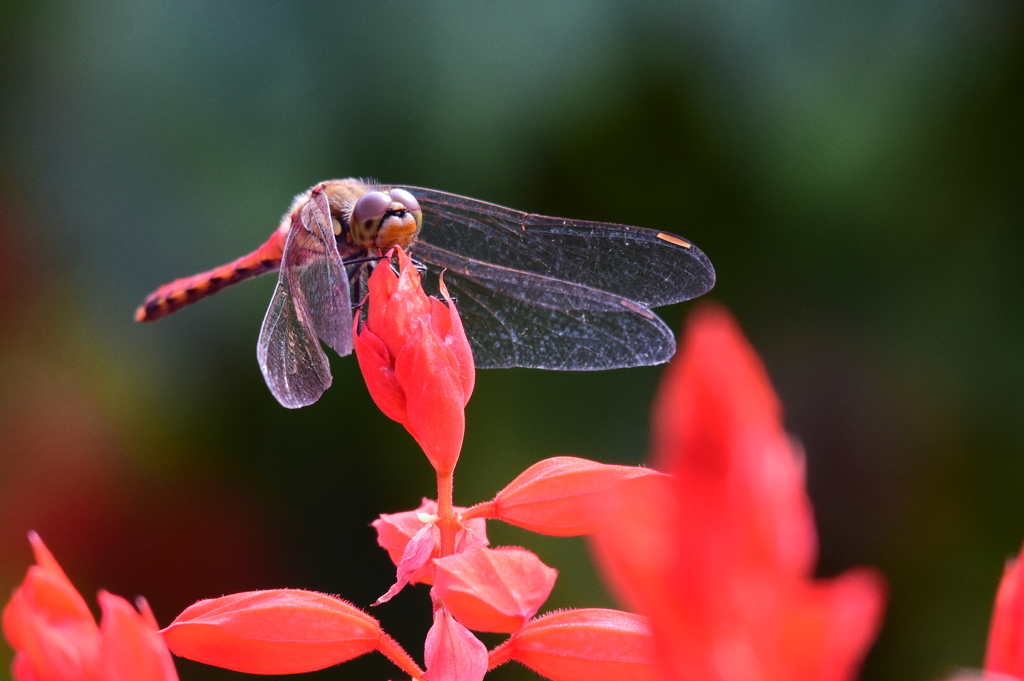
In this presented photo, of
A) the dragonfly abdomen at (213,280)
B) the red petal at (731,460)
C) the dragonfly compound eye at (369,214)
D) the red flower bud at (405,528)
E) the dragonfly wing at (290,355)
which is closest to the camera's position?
the red petal at (731,460)

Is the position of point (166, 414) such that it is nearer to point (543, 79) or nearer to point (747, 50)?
point (543, 79)

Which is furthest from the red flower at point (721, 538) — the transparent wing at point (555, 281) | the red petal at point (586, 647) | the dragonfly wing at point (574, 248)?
the dragonfly wing at point (574, 248)

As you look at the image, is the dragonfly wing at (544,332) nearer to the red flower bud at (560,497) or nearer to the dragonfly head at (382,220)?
the dragonfly head at (382,220)

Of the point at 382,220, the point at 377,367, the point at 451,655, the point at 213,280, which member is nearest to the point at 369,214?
the point at 382,220

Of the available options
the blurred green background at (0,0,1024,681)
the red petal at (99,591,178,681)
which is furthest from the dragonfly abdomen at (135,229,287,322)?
the red petal at (99,591,178,681)

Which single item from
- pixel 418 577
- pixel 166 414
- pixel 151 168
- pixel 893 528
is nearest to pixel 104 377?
pixel 166 414

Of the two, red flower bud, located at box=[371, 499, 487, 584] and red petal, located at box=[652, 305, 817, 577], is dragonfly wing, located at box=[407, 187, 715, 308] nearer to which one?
red flower bud, located at box=[371, 499, 487, 584]
